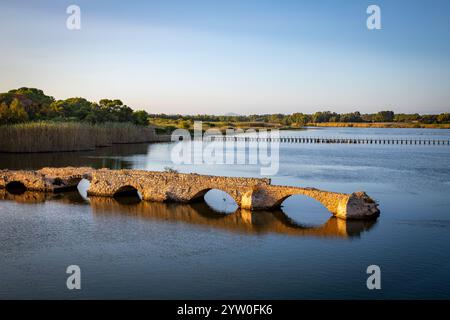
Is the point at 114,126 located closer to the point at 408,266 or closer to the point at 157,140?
the point at 157,140

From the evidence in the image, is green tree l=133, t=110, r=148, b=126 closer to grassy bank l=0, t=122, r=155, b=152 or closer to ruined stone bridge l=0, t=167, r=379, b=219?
grassy bank l=0, t=122, r=155, b=152

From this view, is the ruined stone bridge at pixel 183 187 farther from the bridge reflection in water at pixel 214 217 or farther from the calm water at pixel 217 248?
the calm water at pixel 217 248

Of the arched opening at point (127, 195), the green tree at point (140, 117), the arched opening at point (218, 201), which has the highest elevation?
the green tree at point (140, 117)

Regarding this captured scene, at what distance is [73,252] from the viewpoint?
23.7 metres

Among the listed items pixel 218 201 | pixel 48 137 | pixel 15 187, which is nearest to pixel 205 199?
pixel 218 201

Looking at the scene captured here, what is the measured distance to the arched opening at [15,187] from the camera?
135 feet

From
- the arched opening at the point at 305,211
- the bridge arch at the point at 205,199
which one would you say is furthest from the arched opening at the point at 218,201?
the arched opening at the point at 305,211

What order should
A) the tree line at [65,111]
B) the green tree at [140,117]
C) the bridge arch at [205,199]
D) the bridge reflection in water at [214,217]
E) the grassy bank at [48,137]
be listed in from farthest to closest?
the green tree at [140,117]
the tree line at [65,111]
the grassy bank at [48,137]
the bridge arch at [205,199]
the bridge reflection in water at [214,217]

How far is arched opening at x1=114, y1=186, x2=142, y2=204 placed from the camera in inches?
1444

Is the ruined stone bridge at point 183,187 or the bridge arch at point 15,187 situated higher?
the ruined stone bridge at point 183,187

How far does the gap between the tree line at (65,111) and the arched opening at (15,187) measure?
3732 centimetres

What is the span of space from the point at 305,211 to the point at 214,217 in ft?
20.6
